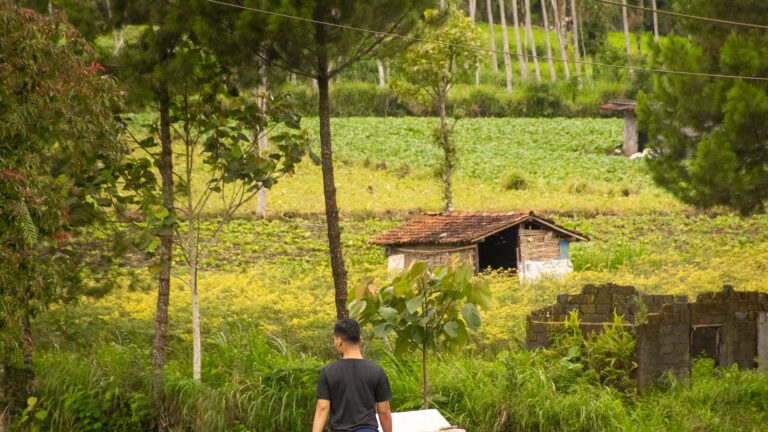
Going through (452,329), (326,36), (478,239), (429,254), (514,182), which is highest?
Answer: (514,182)

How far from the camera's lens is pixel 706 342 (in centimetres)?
1486

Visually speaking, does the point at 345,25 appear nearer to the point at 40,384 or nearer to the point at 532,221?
the point at 40,384

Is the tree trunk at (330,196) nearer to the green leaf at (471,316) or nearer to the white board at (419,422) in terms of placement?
the green leaf at (471,316)

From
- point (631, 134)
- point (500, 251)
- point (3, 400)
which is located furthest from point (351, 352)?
point (631, 134)

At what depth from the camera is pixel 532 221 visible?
24500 mm

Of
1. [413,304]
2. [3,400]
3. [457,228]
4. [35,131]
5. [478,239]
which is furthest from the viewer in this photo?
[457,228]

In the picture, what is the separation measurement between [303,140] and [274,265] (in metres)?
13.4

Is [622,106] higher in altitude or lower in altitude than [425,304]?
higher

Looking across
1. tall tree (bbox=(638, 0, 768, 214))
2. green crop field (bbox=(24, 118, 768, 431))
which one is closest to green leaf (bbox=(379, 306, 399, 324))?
green crop field (bbox=(24, 118, 768, 431))

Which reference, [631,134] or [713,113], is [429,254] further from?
[631,134]

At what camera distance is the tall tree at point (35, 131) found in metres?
9.40

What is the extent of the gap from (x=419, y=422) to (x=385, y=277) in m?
14.3

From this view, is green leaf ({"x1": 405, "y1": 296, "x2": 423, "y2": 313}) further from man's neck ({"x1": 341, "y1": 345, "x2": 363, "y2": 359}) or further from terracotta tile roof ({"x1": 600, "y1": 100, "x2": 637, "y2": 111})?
terracotta tile roof ({"x1": 600, "y1": 100, "x2": 637, "y2": 111})

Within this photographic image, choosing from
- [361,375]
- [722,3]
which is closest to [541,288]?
[722,3]
